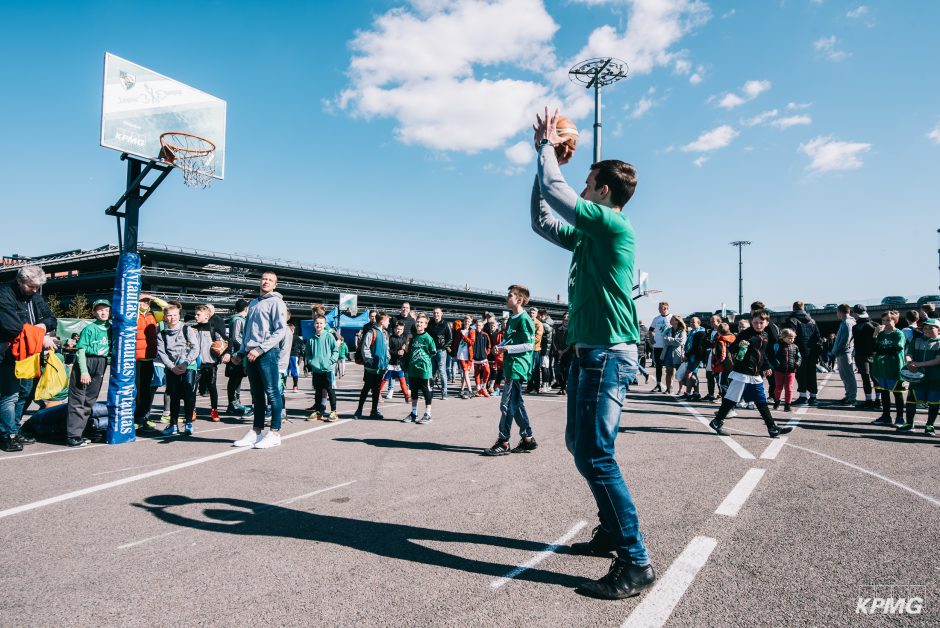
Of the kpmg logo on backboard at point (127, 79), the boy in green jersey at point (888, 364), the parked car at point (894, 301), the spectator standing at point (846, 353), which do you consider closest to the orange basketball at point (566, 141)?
the boy in green jersey at point (888, 364)

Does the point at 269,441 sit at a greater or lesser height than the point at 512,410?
lesser

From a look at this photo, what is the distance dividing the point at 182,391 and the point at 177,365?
0.38 m

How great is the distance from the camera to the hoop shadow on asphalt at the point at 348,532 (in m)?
2.96

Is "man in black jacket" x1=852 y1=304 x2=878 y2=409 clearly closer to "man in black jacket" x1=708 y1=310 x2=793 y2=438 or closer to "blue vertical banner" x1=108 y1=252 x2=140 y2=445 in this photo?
"man in black jacket" x1=708 y1=310 x2=793 y2=438

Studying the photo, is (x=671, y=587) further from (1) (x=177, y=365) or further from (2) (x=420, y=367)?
(1) (x=177, y=365)

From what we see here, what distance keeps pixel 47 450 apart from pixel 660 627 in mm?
6748

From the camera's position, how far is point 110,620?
2398 mm

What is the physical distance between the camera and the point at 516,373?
6266 millimetres

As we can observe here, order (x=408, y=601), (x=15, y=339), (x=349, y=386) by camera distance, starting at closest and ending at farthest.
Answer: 1. (x=408, y=601)
2. (x=15, y=339)
3. (x=349, y=386)

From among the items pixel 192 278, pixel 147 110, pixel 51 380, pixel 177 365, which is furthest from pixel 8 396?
pixel 192 278

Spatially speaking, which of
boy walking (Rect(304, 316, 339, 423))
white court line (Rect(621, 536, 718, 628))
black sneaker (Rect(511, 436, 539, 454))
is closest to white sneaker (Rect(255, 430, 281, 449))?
boy walking (Rect(304, 316, 339, 423))

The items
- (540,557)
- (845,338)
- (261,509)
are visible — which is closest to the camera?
(540,557)

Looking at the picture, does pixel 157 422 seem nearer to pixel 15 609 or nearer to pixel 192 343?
pixel 192 343

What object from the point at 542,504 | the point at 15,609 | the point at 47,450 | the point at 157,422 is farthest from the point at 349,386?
the point at 15,609
